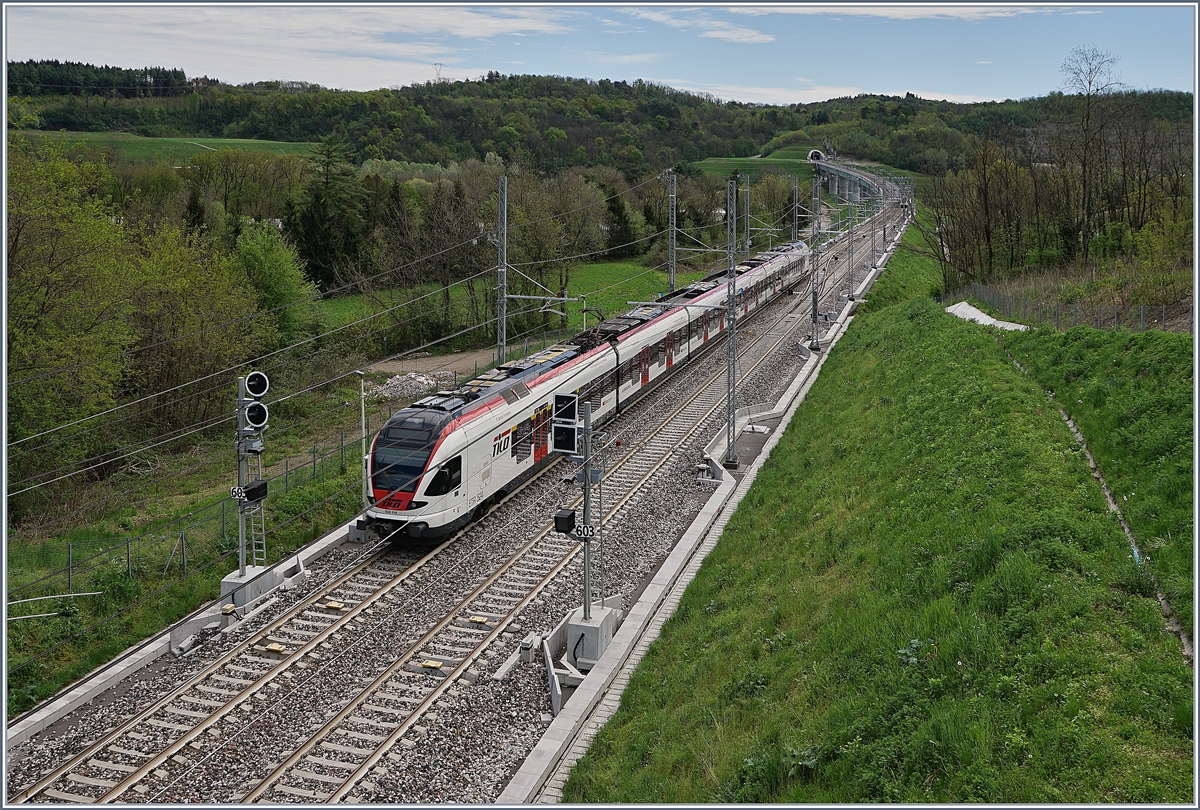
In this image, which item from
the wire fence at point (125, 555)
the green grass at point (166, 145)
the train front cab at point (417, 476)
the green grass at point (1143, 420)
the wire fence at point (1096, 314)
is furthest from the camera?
the green grass at point (166, 145)

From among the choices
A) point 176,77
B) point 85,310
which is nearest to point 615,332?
point 85,310

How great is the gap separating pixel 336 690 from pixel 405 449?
283 inches

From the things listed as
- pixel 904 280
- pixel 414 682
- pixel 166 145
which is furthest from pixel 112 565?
pixel 166 145

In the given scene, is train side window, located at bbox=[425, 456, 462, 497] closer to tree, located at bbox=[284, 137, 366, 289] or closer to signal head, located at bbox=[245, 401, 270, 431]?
signal head, located at bbox=[245, 401, 270, 431]

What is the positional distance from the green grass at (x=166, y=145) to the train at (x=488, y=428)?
51032mm

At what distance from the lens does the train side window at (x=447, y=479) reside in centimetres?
2255

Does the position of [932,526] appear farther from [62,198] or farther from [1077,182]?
[1077,182]

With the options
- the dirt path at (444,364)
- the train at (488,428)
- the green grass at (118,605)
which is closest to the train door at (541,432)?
the train at (488,428)

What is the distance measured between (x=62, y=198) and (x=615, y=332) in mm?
19445

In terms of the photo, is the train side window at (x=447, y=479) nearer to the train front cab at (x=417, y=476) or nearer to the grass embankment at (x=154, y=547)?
the train front cab at (x=417, y=476)

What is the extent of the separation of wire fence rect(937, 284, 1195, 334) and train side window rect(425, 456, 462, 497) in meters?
18.0

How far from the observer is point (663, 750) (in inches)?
558

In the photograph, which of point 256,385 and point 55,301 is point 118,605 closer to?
point 256,385

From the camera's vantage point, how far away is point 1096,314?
1169 inches
